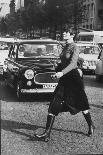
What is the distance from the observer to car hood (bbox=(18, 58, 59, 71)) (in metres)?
10.9

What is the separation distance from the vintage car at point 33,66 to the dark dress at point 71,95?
3.88 metres

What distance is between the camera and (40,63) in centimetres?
1129

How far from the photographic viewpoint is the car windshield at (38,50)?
1215 centimetres

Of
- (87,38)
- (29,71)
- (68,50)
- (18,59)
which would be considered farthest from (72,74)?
(87,38)

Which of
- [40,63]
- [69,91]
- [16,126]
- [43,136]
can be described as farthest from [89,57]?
[43,136]

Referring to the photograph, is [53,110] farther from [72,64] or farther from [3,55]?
[3,55]

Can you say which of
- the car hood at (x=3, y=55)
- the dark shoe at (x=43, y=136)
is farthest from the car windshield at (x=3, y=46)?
the dark shoe at (x=43, y=136)

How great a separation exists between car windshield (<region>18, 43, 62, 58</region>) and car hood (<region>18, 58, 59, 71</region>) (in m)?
0.34

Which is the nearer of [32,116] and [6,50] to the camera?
[32,116]

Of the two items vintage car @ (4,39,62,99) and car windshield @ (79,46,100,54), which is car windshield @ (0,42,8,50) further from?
vintage car @ (4,39,62,99)

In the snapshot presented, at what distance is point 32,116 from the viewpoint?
8.72 m

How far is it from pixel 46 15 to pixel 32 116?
217 ft

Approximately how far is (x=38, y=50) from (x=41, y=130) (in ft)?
17.5

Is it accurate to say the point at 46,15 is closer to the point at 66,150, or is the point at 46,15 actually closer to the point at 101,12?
the point at 101,12
